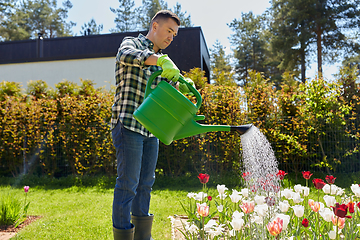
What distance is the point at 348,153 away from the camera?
187 inches

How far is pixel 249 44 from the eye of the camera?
22.2 meters

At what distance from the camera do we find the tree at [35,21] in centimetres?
2084

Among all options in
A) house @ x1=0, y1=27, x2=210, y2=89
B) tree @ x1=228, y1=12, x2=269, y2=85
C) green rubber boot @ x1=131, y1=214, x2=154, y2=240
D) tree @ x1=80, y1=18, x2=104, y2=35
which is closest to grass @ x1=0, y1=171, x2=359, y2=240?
green rubber boot @ x1=131, y1=214, x2=154, y2=240

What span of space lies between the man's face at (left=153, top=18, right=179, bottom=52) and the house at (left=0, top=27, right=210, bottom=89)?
5432mm

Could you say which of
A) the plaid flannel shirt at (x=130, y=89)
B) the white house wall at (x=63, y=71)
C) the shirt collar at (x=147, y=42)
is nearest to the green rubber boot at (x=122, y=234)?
the plaid flannel shirt at (x=130, y=89)

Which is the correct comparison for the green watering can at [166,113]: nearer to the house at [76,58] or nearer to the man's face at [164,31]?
the man's face at [164,31]

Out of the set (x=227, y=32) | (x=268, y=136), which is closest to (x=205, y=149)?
(x=268, y=136)

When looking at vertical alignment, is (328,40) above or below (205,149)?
above

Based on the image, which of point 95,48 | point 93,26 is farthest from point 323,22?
point 93,26

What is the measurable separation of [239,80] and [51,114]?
1958 centimetres

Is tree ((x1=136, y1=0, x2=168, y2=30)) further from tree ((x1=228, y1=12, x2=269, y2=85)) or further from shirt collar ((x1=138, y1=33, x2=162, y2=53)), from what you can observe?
shirt collar ((x1=138, y1=33, x2=162, y2=53))

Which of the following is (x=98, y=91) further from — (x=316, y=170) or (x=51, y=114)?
(x=316, y=170)

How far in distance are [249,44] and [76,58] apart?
16.4 m

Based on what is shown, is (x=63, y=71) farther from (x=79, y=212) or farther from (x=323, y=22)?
(x=323, y=22)
